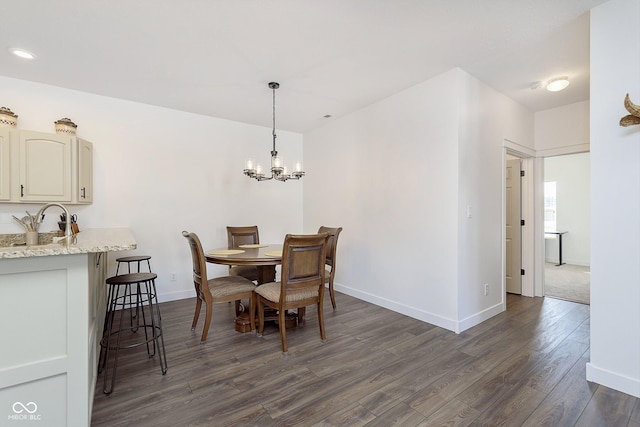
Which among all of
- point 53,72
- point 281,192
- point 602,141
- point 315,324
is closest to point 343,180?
point 281,192

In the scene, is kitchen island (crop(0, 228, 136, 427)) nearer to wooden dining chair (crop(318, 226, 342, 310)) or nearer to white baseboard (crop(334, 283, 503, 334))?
wooden dining chair (crop(318, 226, 342, 310))

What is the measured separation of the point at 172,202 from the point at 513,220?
504 centimetres

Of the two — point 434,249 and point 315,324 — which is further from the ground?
point 434,249

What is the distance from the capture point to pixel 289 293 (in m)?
2.61

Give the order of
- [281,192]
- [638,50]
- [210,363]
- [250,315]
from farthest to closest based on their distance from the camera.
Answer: [281,192] < [250,315] < [210,363] < [638,50]

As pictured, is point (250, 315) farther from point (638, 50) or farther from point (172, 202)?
point (638, 50)

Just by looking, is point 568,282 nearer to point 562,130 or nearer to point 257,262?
point 562,130

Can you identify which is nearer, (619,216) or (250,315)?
(619,216)

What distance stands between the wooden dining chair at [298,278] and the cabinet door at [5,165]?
8.78 ft

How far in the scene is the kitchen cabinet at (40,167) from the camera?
2818mm

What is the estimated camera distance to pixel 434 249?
3.13 m

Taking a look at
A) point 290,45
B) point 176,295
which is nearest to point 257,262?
point 290,45

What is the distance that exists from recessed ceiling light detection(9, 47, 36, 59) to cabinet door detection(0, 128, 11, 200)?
74cm

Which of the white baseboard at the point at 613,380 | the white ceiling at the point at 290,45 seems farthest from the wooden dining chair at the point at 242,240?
the white baseboard at the point at 613,380
